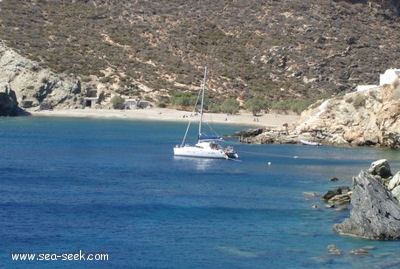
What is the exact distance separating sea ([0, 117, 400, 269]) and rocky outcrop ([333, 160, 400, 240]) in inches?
19.3

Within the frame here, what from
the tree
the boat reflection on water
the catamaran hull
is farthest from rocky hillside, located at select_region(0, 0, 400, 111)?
the boat reflection on water

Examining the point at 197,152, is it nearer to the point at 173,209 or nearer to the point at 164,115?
the point at 173,209

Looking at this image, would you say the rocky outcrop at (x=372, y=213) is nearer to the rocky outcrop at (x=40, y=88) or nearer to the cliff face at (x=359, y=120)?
the cliff face at (x=359, y=120)

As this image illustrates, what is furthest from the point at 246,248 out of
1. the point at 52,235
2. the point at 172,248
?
the point at 52,235

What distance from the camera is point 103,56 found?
138875 millimetres

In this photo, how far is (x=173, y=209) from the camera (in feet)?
125

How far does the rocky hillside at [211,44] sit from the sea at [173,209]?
6485 cm

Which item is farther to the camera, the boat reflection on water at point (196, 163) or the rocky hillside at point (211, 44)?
the rocky hillside at point (211, 44)

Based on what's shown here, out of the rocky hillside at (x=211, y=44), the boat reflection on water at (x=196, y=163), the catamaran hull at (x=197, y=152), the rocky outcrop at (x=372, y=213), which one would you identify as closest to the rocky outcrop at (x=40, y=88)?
the rocky hillside at (x=211, y=44)

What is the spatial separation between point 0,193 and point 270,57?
4300 inches

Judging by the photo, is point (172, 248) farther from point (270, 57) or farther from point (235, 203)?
point (270, 57)

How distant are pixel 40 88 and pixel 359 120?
201 feet

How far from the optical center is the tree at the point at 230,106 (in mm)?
122325

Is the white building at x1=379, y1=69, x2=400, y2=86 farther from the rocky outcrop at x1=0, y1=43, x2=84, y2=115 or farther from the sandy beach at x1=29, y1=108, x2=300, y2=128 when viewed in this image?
the rocky outcrop at x1=0, y1=43, x2=84, y2=115
